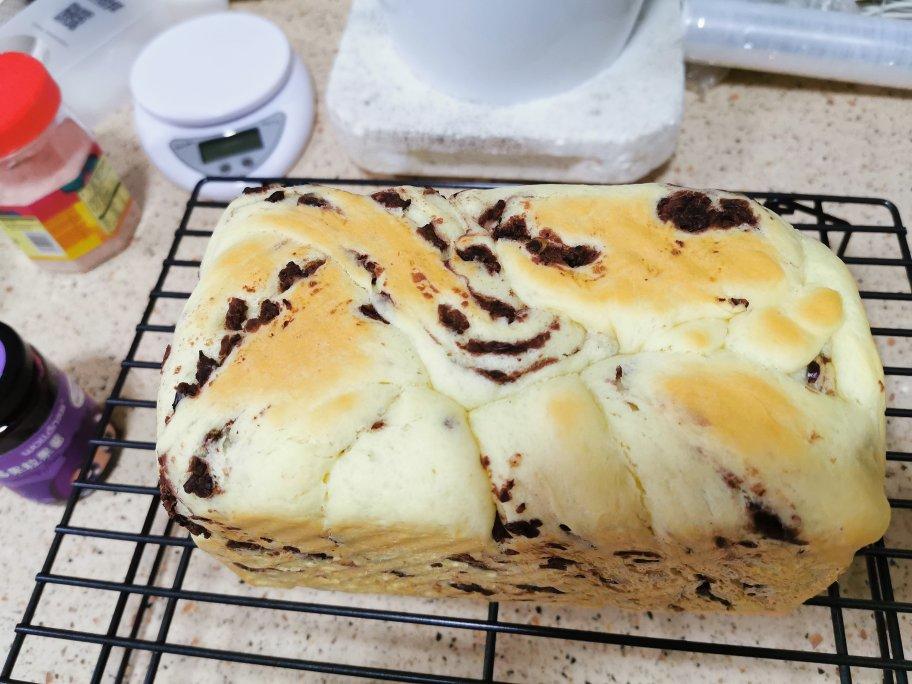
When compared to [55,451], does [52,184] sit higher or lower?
higher

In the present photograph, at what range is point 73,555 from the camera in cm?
92

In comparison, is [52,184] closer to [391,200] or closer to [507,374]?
[391,200]

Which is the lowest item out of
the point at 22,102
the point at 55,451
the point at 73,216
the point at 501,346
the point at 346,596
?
the point at 346,596

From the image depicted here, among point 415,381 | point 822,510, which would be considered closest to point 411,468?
point 415,381

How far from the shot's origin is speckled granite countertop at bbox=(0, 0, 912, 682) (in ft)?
2.67

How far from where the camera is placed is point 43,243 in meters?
1.08

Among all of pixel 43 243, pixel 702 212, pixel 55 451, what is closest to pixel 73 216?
pixel 43 243

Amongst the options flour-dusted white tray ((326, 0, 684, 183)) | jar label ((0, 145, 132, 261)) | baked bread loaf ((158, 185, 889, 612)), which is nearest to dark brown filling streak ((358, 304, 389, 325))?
baked bread loaf ((158, 185, 889, 612))

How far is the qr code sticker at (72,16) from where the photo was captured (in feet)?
4.00

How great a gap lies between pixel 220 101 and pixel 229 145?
7 centimetres

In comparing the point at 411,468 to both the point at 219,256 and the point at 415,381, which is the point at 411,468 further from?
the point at 219,256

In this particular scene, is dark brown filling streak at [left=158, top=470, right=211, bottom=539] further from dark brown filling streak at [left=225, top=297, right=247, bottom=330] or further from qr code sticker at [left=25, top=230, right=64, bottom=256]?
qr code sticker at [left=25, top=230, right=64, bottom=256]

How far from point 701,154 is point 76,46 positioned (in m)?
1.13

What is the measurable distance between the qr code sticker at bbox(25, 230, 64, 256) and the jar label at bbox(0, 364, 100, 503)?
278 mm
